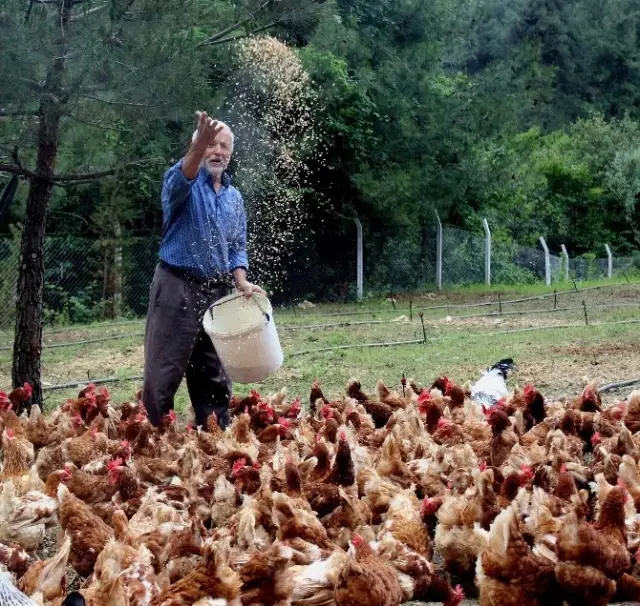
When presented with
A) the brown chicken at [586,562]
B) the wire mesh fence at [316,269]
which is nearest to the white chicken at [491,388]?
the brown chicken at [586,562]

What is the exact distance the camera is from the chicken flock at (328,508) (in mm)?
3938

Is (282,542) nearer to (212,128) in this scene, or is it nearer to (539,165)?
(212,128)

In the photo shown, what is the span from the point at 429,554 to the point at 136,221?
18420 mm

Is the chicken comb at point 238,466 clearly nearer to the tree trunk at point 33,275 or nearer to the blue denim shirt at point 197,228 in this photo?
the blue denim shirt at point 197,228

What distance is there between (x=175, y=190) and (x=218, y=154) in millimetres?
385

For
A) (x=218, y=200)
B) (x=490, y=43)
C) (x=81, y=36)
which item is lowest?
(x=218, y=200)

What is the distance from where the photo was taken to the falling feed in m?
12.0

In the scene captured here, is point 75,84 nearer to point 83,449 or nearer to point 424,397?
point 83,449

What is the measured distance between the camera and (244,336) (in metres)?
6.66

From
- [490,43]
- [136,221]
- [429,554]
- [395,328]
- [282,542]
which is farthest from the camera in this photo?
[490,43]

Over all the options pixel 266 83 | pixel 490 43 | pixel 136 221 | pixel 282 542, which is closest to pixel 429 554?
pixel 282 542

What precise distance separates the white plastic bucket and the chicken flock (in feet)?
1.06

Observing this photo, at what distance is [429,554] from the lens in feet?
15.0

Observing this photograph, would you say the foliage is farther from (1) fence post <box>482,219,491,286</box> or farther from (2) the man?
(2) the man
